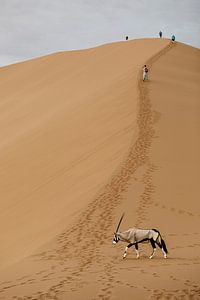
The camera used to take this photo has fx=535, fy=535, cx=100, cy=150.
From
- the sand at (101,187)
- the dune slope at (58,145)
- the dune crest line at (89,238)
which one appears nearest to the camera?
the dune crest line at (89,238)

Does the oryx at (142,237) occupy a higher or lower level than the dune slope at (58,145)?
lower

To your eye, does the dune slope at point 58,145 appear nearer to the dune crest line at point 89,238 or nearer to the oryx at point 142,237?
the dune crest line at point 89,238

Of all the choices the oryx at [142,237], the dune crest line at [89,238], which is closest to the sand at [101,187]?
the dune crest line at [89,238]

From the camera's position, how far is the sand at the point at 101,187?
8.49 metres

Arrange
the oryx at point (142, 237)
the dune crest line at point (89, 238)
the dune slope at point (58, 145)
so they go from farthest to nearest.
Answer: the dune slope at point (58, 145) → the oryx at point (142, 237) → the dune crest line at point (89, 238)

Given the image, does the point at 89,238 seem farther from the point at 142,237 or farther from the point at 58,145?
the point at 58,145

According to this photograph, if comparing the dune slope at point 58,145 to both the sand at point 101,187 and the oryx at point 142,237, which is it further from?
the oryx at point 142,237

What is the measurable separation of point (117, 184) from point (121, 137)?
170 inches

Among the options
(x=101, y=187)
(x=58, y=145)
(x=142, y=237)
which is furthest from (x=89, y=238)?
(x=58, y=145)

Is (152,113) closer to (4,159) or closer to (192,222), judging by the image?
(4,159)

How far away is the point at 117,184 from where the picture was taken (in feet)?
48.3

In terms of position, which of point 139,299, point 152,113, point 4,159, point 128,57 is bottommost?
point 139,299

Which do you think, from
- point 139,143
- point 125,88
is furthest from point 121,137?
point 125,88

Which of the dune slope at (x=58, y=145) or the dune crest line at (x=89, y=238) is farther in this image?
the dune slope at (x=58, y=145)
